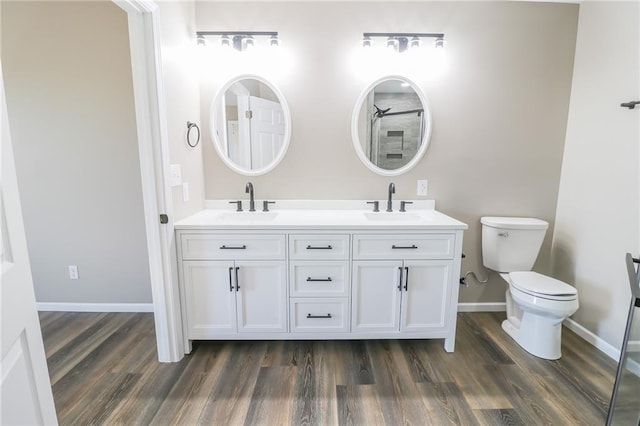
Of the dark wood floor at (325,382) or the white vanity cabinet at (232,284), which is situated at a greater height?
the white vanity cabinet at (232,284)

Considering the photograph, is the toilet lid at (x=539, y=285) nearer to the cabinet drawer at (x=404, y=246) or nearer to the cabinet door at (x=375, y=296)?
the cabinet drawer at (x=404, y=246)

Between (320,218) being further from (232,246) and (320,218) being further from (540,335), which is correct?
(540,335)

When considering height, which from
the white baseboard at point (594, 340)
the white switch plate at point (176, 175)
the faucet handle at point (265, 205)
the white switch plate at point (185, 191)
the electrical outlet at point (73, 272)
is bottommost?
the white baseboard at point (594, 340)

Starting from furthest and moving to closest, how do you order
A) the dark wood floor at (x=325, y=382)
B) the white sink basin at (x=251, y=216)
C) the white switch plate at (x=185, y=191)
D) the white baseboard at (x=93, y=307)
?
the white baseboard at (x=93, y=307), the white sink basin at (x=251, y=216), the white switch plate at (x=185, y=191), the dark wood floor at (x=325, y=382)

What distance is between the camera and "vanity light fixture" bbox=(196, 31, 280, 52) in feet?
7.12

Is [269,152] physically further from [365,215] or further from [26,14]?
[26,14]

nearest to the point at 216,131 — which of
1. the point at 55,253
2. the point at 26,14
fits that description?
the point at 26,14

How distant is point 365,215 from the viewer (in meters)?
2.28

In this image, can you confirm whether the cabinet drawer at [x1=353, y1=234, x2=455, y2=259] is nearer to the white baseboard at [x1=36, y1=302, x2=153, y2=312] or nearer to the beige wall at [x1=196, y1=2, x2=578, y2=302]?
the beige wall at [x1=196, y1=2, x2=578, y2=302]

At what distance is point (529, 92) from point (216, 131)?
2368mm

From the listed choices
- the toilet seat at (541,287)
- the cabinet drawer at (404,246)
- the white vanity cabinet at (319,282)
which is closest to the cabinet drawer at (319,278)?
the white vanity cabinet at (319,282)

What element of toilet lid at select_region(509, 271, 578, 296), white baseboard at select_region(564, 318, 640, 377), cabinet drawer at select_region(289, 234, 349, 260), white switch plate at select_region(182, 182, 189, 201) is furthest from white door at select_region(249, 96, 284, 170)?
white baseboard at select_region(564, 318, 640, 377)

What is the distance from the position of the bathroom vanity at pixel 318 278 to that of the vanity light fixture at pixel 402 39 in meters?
1.26

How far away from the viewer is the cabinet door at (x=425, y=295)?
1.95 metres
